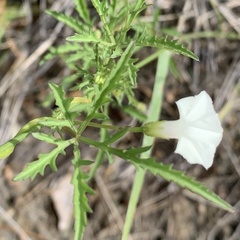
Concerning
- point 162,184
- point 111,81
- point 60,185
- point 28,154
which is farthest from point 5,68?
point 111,81

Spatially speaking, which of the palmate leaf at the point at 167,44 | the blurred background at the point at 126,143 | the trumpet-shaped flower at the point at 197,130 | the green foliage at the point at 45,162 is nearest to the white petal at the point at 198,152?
the trumpet-shaped flower at the point at 197,130

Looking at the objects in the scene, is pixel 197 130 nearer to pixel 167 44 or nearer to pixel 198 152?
pixel 198 152

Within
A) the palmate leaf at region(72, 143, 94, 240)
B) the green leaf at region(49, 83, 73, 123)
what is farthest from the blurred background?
the palmate leaf at region(72, 143, 94, 240)

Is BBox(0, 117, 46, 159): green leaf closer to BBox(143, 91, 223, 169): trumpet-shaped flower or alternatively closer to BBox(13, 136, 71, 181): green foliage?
BBox(13, 136, 71, 181): green foliage

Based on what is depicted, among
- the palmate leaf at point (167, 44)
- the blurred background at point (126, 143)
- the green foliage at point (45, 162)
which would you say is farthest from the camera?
the blurred background at point (126, 143)

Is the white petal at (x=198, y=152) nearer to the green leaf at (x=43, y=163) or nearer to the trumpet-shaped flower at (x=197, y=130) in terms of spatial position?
the trumpet-shaped flower at (x=197, y=130)

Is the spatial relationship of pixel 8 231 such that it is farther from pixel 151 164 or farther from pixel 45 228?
pixel 151 164
